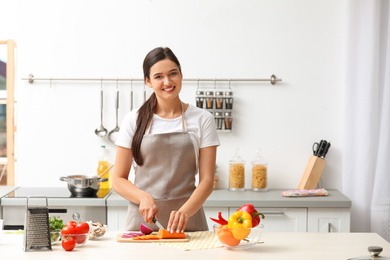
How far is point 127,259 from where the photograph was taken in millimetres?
2004

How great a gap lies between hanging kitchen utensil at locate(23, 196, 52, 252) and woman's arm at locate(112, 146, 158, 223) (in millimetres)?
393

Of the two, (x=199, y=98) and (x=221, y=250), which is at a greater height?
(x=199, y=98)

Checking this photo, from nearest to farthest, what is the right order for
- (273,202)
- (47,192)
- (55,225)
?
(55,225)
(273,202)
(47,192)

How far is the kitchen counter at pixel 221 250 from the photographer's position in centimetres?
206

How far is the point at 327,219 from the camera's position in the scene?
12.1 ft

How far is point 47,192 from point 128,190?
1.67 metres

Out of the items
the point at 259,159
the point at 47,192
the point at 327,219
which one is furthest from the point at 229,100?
the point at 47,192

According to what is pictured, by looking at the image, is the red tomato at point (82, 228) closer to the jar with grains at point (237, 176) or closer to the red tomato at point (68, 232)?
the red tomato at point (68, 232)

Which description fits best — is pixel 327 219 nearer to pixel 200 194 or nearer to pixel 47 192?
pixel 200 194

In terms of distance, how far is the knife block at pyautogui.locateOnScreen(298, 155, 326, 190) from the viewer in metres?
3.97

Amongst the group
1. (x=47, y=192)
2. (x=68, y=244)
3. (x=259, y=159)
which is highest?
(x=259, y=159)

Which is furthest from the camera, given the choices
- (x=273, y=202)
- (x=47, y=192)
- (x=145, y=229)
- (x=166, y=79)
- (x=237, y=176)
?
(x=237, y=176)

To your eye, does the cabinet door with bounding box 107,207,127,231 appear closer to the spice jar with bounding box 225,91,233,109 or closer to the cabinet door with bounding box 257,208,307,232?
the cabinet door with bounding box 257,208,307,232

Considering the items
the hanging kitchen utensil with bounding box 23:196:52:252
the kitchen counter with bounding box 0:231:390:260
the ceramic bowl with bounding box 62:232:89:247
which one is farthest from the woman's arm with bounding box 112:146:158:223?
the hanging kitchen utensil with bounding box 23:196:52:252
